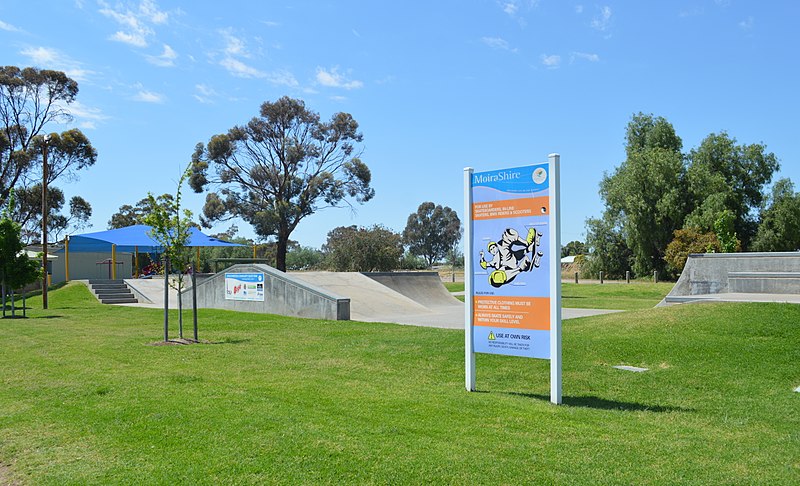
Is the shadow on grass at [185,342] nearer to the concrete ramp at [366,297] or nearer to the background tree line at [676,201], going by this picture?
the concrete ramp at [366,297]

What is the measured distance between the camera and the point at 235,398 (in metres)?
7.15

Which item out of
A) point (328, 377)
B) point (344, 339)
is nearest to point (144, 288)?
point (344, 339)

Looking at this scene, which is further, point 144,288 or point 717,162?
point 717,162

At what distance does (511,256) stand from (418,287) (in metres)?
20.6

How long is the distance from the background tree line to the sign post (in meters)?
35.7

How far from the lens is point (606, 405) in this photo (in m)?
7.30

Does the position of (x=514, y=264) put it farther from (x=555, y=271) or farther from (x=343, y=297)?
(x=343, y=297)

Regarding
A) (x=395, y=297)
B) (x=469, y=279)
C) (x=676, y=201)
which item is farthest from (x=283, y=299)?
(x=676, y=201)

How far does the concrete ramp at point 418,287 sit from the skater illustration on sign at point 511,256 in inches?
728

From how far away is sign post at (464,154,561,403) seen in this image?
7324mm

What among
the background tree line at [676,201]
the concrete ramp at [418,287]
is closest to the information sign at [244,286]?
the concrete ramp at [418,287]

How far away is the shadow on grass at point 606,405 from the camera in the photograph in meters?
7.08

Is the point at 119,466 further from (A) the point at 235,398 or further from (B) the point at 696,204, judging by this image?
(B) the point at 696,204

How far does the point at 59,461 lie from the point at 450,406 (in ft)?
12.0
